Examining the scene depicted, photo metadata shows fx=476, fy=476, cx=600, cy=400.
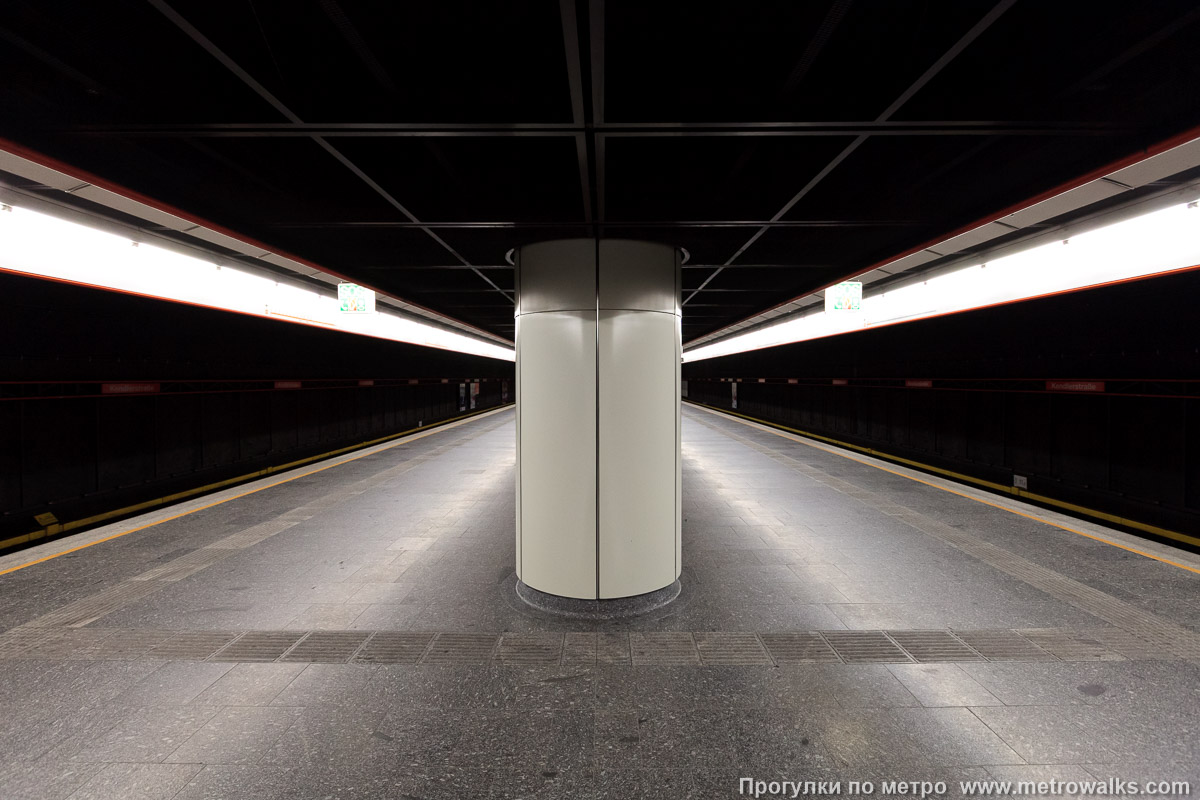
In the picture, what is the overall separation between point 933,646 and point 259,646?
16.4 feet

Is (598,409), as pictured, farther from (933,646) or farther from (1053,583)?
(1053,583)

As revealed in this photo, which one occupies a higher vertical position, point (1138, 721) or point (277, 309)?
point (277, 309)

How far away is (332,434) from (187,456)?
15.9ft

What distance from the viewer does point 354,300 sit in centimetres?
838

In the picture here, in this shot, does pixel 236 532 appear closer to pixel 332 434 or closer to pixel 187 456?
pixel 187 456

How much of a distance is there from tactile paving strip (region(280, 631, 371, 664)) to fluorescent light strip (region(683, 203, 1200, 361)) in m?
7.04

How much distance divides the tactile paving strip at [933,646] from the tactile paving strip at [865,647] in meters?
0.08

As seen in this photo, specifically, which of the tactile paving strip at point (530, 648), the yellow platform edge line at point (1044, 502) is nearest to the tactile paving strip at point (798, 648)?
the tactile paving strip at point (530, 648)

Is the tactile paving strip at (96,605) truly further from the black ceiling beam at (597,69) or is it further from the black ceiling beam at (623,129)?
the black ceiling beam at (597,69)

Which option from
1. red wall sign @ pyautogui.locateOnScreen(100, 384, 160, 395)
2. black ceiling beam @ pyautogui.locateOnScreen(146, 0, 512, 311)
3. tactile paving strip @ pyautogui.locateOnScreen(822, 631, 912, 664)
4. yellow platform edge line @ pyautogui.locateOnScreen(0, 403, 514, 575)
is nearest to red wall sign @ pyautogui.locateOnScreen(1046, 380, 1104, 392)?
tactile paving strip @ pyautogui.locateOnScreen(822, 631, 912, 664)

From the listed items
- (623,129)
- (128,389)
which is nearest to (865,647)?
(623,129)

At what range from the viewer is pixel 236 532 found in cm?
619

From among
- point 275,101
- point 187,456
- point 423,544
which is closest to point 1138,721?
point 275,101

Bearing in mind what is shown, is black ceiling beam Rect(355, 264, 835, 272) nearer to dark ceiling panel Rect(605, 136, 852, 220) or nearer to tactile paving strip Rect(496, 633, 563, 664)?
dark ceiling panel Rect(605, 136, 852, 220)
